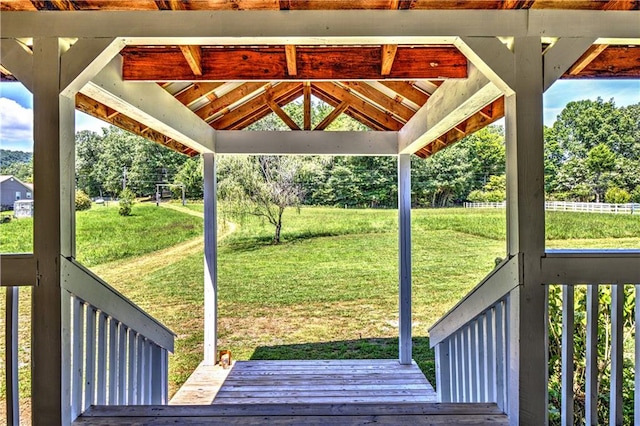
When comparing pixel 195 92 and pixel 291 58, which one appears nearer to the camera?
pixel 291 58

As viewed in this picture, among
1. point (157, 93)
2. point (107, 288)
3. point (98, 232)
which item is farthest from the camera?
point (98, 232)

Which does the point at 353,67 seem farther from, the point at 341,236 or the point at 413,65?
the point at 341,236

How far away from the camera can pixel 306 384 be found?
10.8ft

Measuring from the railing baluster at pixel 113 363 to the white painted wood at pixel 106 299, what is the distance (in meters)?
0.05

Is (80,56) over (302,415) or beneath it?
over

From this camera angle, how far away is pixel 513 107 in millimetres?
1502

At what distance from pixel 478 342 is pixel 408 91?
1795 mm

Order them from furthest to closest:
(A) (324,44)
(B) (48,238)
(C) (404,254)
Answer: (C) (404,254), (A) (324,44), (B) (48,238)

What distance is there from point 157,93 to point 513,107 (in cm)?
212

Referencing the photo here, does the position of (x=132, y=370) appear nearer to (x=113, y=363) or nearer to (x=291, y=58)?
(x=113, y=363)

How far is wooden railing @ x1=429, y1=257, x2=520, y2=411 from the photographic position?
63.6 inches

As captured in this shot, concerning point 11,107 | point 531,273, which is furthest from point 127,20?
point 11,107

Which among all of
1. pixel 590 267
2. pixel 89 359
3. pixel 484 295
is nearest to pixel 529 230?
pixel 590 267

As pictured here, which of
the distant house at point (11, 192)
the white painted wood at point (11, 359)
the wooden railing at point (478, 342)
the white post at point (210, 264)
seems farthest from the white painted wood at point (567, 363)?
the distant house at point (11, 192)
